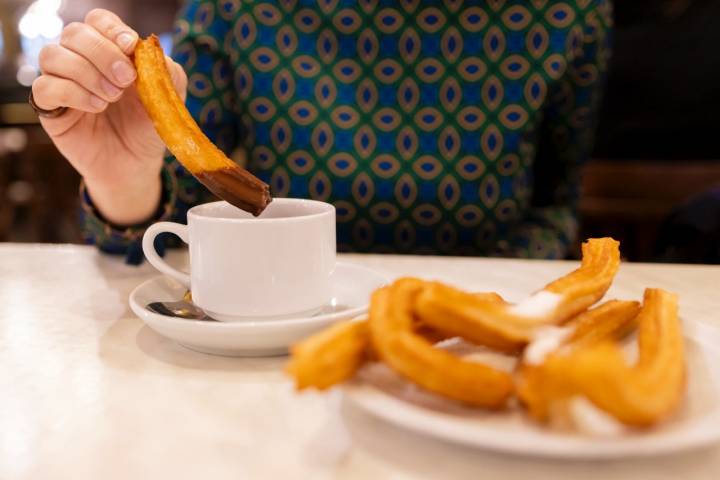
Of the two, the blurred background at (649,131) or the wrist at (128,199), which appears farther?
the blurred background at (649,131)

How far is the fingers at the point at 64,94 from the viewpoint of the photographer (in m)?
0.70

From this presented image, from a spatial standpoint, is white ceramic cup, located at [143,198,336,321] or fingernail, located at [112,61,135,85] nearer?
white ceramic cup, located at [143,198,336,321]

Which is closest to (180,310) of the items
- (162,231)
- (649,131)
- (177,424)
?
(162,231)

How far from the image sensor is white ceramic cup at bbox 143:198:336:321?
1.77ft

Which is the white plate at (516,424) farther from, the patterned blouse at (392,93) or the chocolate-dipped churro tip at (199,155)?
the patterned blouse at (392,93)

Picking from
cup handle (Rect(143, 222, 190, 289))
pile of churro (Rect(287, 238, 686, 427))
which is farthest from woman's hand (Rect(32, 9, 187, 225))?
pile of churro (Rect(287, 238, 686, 427))

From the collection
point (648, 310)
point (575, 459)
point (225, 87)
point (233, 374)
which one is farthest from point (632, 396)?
point (225, 87)

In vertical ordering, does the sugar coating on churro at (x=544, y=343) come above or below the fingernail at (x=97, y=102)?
below

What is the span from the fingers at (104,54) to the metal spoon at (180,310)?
24 centimetres

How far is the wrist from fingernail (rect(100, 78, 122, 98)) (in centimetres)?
23

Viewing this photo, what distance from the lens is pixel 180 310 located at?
1.97 feet

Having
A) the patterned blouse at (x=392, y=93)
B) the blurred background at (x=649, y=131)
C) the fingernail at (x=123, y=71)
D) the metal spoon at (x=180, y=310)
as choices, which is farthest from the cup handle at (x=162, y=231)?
the blurred background at (x=649, y=131)

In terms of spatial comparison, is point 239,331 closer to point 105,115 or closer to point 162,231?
point 162,231

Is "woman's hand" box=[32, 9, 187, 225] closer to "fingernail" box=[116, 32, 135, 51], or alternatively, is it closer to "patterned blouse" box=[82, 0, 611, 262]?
"fingernail" box=[116, 32, 135, 51]
